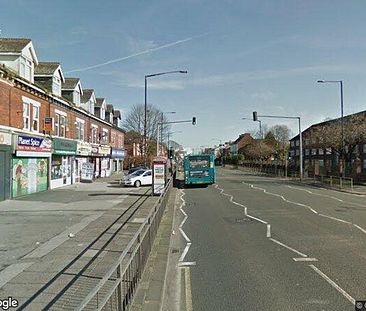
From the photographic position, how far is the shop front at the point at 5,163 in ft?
57.1

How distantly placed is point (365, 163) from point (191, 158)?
3864cm

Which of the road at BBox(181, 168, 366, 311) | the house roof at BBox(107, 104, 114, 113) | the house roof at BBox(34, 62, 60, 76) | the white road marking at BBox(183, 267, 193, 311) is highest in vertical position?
the house roof at BBox(107, 104, 114, 113)

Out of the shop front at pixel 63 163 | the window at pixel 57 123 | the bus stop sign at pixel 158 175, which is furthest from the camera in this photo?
the window at pixel 57 123

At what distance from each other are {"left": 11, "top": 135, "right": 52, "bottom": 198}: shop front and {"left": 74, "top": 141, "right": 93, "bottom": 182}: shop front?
21.6 feet

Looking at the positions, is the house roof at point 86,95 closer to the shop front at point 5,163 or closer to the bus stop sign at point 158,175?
the bus stop sign at point 158,175

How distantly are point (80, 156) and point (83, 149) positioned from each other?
4.52 feet

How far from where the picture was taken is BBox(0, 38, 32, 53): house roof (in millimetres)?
19578

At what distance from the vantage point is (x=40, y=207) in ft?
51.6

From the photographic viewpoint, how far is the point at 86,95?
35.1 metres

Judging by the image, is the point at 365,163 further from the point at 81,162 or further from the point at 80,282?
the point at 80,282

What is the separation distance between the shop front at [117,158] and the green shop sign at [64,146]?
15.4 metres

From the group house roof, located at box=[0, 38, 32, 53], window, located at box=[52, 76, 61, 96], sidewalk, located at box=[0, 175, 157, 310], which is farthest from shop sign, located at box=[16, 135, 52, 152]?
house roof, located at box=[0, 38, 32, 53]

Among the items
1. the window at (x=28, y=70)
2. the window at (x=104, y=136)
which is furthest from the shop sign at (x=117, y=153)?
the window at (x=28, y=70)

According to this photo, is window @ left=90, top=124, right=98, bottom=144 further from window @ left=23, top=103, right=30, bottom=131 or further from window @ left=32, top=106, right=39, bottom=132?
window @ left=23, top=103, right=30, bottom=131
